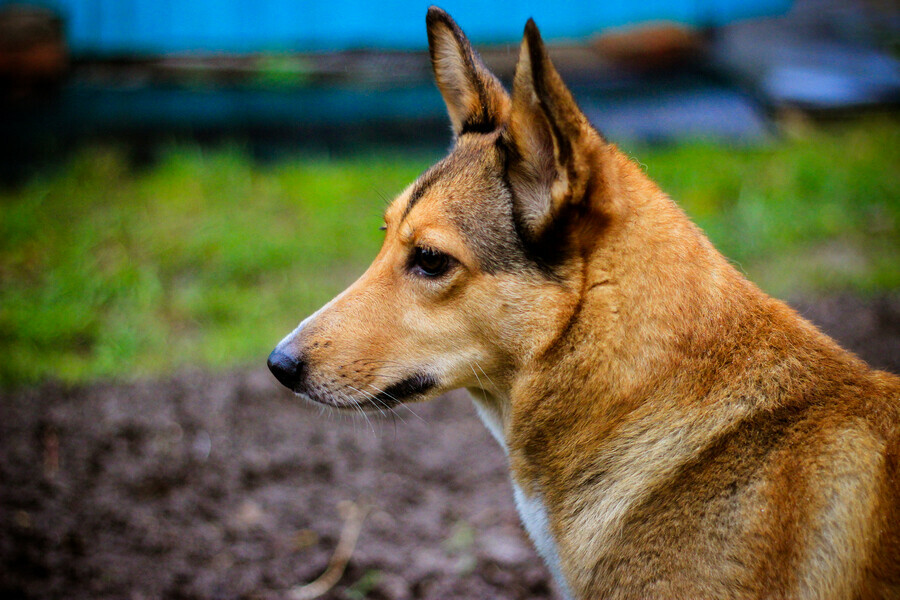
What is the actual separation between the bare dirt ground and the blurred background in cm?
2

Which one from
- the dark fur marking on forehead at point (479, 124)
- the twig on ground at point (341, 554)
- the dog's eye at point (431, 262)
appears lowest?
the twig on ground at point (341, 554)

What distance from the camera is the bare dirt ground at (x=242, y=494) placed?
3.72m

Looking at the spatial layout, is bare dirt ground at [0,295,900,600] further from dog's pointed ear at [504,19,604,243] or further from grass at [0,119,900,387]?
dog's pointed ear at [504,19,604,243]

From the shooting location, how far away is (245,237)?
7551mm

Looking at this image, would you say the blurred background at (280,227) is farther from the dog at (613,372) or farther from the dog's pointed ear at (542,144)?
the dog's pointed ear at (542,144)

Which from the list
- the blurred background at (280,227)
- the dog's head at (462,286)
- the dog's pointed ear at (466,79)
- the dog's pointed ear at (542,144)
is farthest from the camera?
A: the blurred background at (280,227)

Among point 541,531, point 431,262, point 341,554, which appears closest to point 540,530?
point 541,531

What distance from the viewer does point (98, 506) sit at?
4.10m

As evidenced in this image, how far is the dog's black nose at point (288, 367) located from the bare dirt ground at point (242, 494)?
1497mm

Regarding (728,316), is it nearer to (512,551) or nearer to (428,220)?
(428,220)

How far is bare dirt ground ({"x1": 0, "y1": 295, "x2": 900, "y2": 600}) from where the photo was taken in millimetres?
3717

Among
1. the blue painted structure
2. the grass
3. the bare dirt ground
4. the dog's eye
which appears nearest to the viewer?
the dog's eye

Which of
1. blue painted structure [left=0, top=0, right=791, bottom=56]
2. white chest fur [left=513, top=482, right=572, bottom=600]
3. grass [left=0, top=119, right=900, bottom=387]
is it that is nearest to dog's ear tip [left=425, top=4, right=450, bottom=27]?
white chest fur [left=513, top=482, right=572, bottom=600]

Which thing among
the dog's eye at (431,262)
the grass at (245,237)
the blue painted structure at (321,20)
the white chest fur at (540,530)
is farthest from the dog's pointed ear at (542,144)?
the blue painted structure at (321,20)
